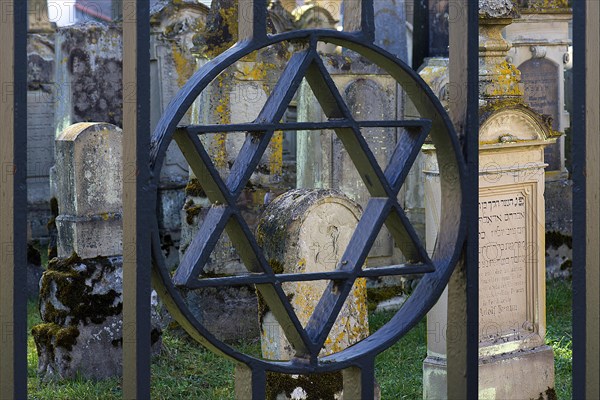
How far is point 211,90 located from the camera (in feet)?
23.6

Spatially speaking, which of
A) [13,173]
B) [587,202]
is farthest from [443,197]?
[13,173]

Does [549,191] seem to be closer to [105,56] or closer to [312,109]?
[312,109]

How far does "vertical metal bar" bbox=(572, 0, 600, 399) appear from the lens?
198 cm

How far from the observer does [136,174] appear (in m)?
1.82

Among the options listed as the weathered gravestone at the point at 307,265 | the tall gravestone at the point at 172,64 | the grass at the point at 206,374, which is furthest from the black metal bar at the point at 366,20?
the tall gravestone at the point at 172,64

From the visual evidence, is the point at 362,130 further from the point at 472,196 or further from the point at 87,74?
the point at 472,196

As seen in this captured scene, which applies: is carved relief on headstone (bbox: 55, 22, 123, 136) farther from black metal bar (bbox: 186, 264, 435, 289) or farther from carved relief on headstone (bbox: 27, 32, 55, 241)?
black metal bar (bbox: 186, 264, 435, 289)

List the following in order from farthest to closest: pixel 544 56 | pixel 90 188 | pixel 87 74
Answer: pixel 544 56
pixel 87 74
pixel 90 188

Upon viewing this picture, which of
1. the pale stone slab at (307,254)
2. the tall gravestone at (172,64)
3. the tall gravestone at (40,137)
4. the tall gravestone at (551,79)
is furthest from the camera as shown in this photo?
the tall gravestone at (40,137)

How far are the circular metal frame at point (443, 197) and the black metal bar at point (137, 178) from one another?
22 mm

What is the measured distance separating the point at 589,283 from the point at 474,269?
247mm

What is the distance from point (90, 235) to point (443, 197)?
4.42m

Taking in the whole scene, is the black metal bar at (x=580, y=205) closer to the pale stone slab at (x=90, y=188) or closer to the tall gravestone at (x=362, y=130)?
the pale stone slab at (x=90, y=188)

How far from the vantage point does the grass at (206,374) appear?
19.4ft
